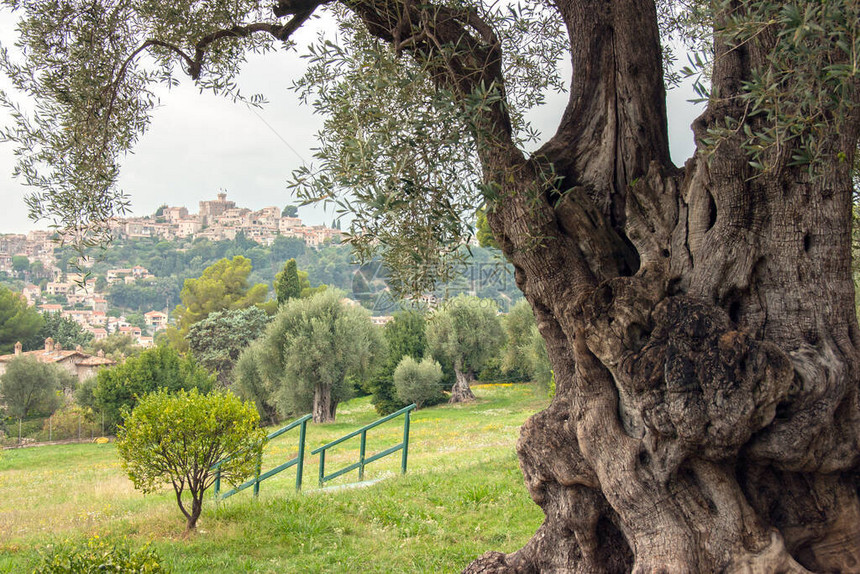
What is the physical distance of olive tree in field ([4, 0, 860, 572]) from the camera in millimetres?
3609

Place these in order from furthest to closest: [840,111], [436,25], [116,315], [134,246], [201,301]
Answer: [134,246] → [116,315] → [201,301] → [436,25] → [840,111]

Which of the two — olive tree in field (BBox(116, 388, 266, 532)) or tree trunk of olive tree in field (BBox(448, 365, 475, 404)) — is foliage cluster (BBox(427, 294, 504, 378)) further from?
olive tree in field (BBox(116, 388, 266, 532))

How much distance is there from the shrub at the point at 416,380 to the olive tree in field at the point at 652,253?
114ft

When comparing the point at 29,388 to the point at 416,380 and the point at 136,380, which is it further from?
the point at 416,380

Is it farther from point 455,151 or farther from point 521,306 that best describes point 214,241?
point 455,151

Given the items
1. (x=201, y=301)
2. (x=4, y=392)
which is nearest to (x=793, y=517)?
(x=4, y=392)

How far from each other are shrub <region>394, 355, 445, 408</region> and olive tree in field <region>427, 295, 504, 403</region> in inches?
58.5

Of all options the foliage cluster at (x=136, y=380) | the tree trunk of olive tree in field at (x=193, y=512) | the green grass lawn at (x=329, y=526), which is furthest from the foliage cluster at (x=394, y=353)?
the tree trunk of olive tree in field at (x=193, y=512)

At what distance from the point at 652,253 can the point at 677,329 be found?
2.36 ft

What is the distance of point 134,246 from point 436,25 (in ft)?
664

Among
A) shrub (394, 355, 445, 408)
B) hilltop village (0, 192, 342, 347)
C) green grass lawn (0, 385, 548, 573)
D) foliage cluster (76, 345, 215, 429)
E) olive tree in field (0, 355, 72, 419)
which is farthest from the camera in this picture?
hilltop village (0, 192, 342, 347)

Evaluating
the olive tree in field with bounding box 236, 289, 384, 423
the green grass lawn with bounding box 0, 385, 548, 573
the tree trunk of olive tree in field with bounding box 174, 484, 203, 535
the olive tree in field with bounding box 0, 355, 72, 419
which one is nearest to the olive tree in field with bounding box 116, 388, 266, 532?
the tree trunk of olive tree in field with bounding box 174, 484, 203, 535

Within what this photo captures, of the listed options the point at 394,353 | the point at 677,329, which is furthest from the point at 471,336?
the point at 677,329

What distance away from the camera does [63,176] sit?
612cm
